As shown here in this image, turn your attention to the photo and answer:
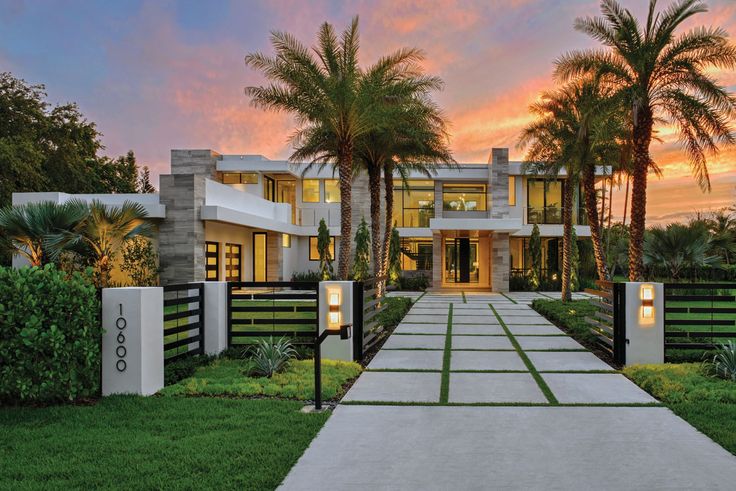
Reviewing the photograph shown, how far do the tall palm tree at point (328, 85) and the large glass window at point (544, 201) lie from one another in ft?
58.8

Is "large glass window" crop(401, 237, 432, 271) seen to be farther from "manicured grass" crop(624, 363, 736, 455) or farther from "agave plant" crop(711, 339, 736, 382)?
"agave plant" crop(711, 339, 736, 382)

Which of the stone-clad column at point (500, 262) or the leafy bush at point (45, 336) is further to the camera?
the stone-clad column at point (500, 262)

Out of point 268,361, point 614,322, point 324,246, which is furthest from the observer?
point 324,246

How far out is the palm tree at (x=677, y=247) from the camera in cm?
2067

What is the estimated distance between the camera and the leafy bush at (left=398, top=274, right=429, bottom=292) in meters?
28.2

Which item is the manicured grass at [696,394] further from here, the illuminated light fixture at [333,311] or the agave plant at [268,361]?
the agave plant at [268,361]

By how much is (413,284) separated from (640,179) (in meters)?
17.9

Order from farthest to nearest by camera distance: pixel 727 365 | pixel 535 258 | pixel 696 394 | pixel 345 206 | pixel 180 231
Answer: pixel 535 258 → pixel 180 231 → pixel 345 206 → pixel 727 365 → pixel 696 394

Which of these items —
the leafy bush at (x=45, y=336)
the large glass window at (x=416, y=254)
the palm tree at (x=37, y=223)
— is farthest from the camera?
the large glass window at (x=416, y=254)

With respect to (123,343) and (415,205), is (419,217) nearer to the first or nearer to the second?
(415,205)

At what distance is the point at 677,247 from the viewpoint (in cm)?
2098

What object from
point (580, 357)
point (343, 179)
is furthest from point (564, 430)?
point (343, 179)

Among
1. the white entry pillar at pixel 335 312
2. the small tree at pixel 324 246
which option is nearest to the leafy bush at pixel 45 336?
the white entry pillar at pixel 335 312

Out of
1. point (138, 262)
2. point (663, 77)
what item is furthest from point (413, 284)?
point (663, 77)
